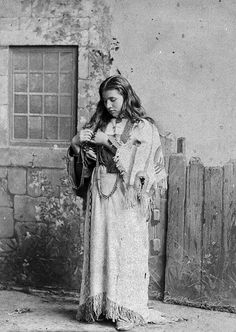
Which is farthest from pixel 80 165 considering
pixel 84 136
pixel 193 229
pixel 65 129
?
pixel 193 229

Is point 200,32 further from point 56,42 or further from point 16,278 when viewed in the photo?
point 16,278

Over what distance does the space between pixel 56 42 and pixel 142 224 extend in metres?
2.27

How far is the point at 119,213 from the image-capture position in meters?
6.24

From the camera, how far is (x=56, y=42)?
755 cm

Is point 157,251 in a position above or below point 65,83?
below

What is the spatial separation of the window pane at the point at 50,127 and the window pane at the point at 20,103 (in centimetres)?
26

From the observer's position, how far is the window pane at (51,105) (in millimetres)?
7676

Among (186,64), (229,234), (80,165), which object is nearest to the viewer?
(80,165)

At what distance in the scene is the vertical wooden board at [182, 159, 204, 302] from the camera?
23.6 feet

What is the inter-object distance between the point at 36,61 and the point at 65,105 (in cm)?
54

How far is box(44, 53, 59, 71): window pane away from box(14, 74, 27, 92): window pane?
257mm

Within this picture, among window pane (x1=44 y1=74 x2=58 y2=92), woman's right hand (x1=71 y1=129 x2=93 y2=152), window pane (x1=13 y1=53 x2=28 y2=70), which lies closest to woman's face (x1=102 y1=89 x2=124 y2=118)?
woman's right hand (x1=71 y1=129 x2=93 y2=152)

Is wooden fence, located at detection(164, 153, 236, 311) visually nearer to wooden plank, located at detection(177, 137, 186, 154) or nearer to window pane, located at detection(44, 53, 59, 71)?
wooden plank, located at detection(177, 137, 186, 154)

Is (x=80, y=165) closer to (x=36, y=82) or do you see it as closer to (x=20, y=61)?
(x=36, y=82)
